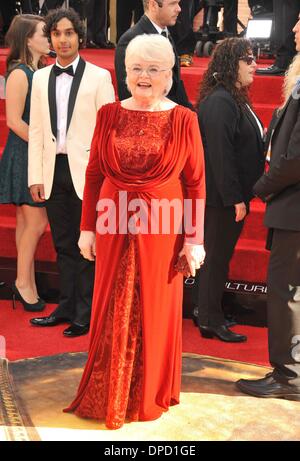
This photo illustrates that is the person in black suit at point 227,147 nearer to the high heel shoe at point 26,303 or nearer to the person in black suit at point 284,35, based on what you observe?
the high heel shoe at point 26,303

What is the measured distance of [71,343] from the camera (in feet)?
16.3

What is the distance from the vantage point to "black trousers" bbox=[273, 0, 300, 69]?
693 cm

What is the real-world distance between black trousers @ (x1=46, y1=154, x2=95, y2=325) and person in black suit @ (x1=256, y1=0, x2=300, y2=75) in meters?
2.62

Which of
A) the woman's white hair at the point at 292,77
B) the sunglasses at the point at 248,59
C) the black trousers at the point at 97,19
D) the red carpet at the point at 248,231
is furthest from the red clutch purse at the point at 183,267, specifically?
the black trousers at the point at 97,19

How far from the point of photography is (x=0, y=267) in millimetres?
5910

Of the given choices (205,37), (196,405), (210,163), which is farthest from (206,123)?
(205,37)

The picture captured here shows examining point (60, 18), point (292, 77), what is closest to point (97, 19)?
point (60, 18)

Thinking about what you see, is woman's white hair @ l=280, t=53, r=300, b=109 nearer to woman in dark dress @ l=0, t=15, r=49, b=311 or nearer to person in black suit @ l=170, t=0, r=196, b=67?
woman in dark dress @ l=0, t=15, r=49, b=311

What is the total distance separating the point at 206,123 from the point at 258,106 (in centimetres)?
190

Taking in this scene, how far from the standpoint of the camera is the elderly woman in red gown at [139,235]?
3713mm

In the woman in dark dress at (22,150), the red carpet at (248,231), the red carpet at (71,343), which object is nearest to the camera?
the red carpet at (71,343)

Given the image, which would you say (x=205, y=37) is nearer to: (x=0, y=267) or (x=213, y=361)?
(x=0, y=267)

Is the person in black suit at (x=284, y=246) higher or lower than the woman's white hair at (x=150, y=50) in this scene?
lower

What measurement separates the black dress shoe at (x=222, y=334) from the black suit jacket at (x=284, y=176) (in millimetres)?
1136
